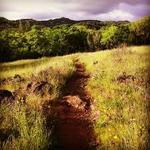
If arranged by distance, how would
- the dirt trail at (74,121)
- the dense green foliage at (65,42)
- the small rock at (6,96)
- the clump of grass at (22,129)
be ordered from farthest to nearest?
the dense green foliage at (65,42) < the small rock at (6,96) < the dirt trail at (74,121) < the clump of grass at (22,129)

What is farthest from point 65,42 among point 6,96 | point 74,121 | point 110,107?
point 74,121

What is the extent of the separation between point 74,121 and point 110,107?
0.54 m

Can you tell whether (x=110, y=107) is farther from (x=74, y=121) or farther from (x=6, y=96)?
(x=6, y=96)

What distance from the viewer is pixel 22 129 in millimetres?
4766

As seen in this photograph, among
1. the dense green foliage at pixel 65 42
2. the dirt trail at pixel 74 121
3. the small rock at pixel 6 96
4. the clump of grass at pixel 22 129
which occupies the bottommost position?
the dirt trail at pixel 74 121

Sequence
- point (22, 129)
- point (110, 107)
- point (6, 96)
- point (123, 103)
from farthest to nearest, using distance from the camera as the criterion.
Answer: point (6, 96)
point (110, 107)
point (123, 103)
point (22, 129)

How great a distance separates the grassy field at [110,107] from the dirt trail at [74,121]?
5.0 inches

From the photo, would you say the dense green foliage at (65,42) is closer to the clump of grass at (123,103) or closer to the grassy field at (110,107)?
the grassy field at (110,107)

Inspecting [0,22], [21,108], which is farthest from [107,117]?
[0,22]

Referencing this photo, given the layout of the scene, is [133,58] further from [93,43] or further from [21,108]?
[21,108]

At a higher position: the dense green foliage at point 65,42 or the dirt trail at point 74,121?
the dense green foliage at point 65,42

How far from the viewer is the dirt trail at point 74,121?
16.2 ft

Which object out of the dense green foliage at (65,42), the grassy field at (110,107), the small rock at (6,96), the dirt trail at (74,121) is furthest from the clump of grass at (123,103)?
the small rock at (6,96)

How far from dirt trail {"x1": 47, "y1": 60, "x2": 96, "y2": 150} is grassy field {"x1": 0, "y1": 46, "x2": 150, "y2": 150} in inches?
5.0
